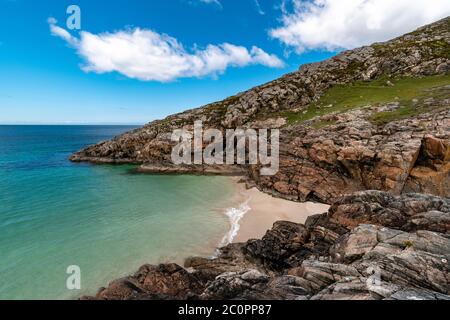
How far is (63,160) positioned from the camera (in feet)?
228

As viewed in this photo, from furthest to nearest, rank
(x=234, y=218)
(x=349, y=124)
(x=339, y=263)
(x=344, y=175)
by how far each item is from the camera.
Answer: (x=349, y=124), (x=344, y=175), (x=234, y=218), (x=339, y=263)

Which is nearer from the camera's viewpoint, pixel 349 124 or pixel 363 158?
pixel 363 158

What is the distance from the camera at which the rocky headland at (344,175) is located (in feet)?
38.9

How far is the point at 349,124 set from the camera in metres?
38.9

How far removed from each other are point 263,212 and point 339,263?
17.8 metres

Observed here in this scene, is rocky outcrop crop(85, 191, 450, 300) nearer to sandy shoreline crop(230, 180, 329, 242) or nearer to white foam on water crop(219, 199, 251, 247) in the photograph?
white foam on water crop(219, 199, 251, 247)

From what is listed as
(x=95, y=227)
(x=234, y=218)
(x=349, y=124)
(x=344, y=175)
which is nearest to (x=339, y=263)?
(x=234, y=218)

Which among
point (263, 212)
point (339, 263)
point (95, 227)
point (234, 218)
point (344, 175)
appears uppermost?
point (344, 175)

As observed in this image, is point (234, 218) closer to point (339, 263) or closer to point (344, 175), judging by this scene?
point (339, 263)

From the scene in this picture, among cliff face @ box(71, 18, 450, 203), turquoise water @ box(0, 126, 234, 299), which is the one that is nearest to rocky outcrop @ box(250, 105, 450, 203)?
cliff face @ box(71, 18, 450, 203)

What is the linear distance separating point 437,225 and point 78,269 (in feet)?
81.7

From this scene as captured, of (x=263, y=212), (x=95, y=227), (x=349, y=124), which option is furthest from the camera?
(x=349, y=124)

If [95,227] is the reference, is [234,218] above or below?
above

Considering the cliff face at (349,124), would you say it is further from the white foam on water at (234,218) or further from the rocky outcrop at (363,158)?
the white foam on water at (234,218)
